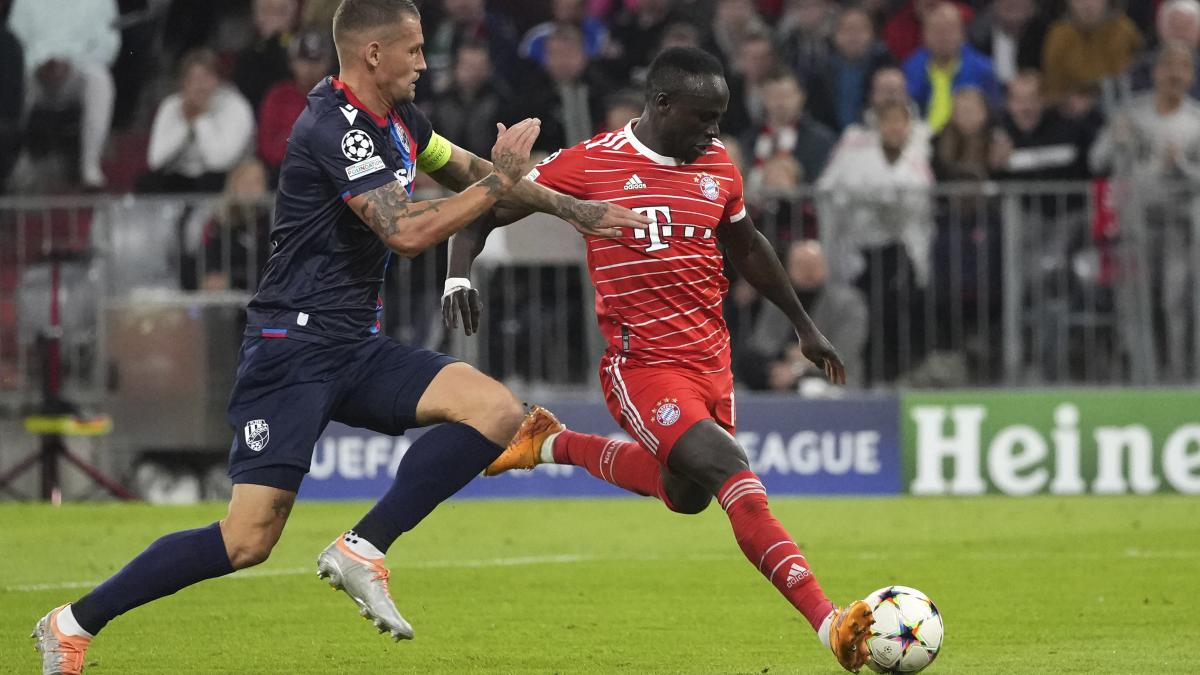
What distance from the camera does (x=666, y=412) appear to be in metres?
→ 7.74

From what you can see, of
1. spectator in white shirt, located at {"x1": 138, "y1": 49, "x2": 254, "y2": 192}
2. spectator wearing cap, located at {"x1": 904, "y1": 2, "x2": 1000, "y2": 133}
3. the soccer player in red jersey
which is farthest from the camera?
spectator in white shirt, located at {"x1": 138, "y1": 49, "x2": 254, "y2": 192}

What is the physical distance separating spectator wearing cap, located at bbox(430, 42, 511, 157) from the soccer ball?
9.59m

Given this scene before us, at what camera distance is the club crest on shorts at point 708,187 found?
8.11m

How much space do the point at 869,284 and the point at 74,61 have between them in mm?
7268

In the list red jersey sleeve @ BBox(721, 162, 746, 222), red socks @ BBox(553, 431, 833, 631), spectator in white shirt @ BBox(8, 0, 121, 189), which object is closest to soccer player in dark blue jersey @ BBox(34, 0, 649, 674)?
red socks @ BBox(553, 431, 833, 631)

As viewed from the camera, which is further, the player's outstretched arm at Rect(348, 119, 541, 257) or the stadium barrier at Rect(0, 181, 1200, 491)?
the stadium barrier at Rect(0, 181, 1200, 491)

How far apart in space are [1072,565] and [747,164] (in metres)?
6.07

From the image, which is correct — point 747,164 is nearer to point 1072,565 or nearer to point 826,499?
point 826,499

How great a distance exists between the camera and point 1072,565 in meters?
10.7

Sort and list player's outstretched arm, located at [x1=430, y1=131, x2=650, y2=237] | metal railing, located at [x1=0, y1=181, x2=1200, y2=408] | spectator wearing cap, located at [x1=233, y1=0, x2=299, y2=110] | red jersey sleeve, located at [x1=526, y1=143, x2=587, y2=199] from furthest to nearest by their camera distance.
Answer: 1. spectator wearing cap, located at [x1=233, y1=0, x2=299, y2=110]
2. metal railing, located at [x1=0, y1=181, x2=1200, y2=408]
3. red jersey sleeve, located at [x1=526, y1=143, x2=587, y2=199]
4. player's outstretched arm, located at [x1=430, y1=131, x2=650, y2=237]

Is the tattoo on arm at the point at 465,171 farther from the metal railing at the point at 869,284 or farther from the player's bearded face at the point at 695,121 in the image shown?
the metal railing at the point at 869,284

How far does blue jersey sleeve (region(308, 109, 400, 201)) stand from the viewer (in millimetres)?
6672

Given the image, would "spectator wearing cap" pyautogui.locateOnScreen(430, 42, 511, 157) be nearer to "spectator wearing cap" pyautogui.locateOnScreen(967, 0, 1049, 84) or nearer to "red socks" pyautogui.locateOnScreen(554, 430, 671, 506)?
"spectator wearing cap" pyautogui.locateOnScreen(967, 0, 1049, 84)

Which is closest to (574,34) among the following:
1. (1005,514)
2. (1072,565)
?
(1005,514)
